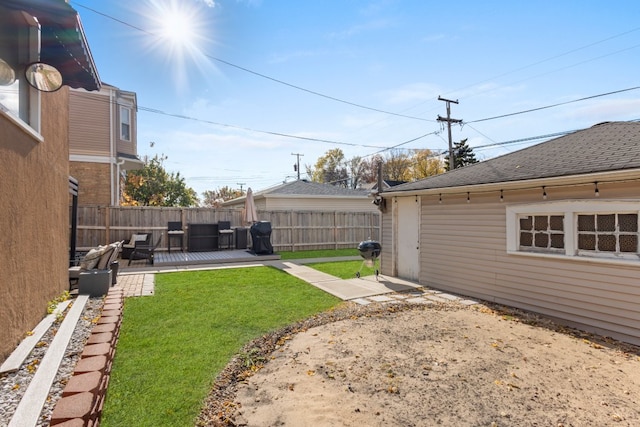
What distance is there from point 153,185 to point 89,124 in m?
14.4

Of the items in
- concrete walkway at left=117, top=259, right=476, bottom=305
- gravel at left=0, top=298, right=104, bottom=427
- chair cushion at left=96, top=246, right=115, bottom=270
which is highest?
chair cushion at left=96, top=246, right=115, bottom=270

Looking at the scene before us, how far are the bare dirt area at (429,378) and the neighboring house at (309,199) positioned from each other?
1197 cm

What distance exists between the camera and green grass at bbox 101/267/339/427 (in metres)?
2.77

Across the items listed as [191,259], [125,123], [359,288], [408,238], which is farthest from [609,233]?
[125,123]

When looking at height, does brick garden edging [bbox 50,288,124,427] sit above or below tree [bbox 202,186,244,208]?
below

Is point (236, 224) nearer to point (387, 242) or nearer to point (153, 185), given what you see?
point (387, 242)

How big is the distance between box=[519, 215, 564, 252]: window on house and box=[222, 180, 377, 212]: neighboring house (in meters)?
11.9

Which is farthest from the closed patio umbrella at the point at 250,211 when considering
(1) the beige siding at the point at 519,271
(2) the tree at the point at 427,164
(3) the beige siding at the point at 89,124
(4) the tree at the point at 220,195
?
(4) the tree at the point at 220,195

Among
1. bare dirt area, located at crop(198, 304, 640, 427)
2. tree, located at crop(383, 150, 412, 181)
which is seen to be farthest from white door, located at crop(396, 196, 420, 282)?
tree, located at crop(383, 150, 412, 181)

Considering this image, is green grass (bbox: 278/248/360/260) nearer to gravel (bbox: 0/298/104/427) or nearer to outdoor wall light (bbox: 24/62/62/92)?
gravel (bbox: 0/298/104/427)

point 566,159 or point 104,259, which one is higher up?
point 566,159

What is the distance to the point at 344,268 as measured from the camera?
10234mm

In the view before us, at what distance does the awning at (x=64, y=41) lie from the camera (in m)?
3.30

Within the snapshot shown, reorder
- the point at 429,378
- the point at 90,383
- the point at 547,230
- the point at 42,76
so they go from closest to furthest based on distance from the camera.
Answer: the point at 90,383 < the point at 429,378 < the point at 42,76 < the point at 547,230
